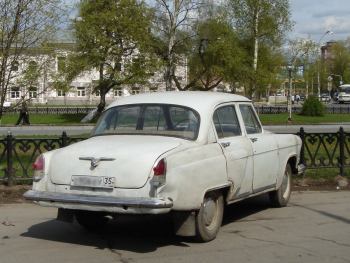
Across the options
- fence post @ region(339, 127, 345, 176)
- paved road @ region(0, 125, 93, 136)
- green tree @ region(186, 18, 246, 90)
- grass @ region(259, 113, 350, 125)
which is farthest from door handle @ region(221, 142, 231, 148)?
green tree @ region(186, 18, 246, 90)

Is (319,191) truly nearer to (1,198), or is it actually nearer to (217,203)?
(217,203)

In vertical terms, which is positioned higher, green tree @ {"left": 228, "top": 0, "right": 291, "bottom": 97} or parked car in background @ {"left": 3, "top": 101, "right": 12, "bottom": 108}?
green tree @ {"left": 228, "top": 0, "right": 291, "bottom": 97}

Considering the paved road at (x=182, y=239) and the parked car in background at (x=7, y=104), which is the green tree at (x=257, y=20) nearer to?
the parked car in background at (x=7, y=104)

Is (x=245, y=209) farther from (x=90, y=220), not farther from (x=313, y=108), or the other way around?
(x=313, y=108)

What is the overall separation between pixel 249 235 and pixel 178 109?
1765 mm

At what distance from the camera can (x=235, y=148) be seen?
776 centimetres

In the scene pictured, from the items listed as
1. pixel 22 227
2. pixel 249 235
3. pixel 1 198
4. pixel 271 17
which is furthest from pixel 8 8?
pixel 271 17

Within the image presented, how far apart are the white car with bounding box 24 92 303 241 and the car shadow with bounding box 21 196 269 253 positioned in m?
0.23

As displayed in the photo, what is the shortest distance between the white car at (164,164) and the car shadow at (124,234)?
0.23 metres

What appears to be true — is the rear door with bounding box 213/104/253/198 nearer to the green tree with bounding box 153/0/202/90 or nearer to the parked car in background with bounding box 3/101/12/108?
the parked car in background with bounding box 3/101/12/108

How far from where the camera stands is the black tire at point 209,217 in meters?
6.97

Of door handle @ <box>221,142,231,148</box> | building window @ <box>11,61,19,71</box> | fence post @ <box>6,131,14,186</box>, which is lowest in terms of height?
fence post @ <box>6,131,14,186</box>

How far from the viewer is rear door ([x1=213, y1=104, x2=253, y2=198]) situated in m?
7.57

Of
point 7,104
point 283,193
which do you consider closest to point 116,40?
point 7,104
